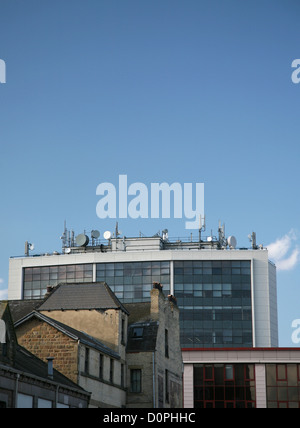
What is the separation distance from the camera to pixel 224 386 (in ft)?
244

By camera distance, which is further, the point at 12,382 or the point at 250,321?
the point at 250,321

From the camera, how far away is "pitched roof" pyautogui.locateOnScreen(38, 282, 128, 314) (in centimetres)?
5647

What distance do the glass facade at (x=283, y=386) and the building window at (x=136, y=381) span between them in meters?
20.7

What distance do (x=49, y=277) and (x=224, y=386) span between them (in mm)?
59627

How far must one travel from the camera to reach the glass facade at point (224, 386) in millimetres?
73688

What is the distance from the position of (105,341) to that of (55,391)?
1277 cm

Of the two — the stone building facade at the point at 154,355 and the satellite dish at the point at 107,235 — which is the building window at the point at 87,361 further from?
the satellite dish at the point at 107,235

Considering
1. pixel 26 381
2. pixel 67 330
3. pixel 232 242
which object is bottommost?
pixel 26 381

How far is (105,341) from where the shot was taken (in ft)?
181

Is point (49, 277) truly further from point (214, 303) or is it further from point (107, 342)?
point (107, 342)

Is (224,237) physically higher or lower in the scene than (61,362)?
higher

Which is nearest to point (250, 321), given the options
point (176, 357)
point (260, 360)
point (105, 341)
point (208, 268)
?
point (208, 268)

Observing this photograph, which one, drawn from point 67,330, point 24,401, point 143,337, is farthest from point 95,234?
point 24,401
